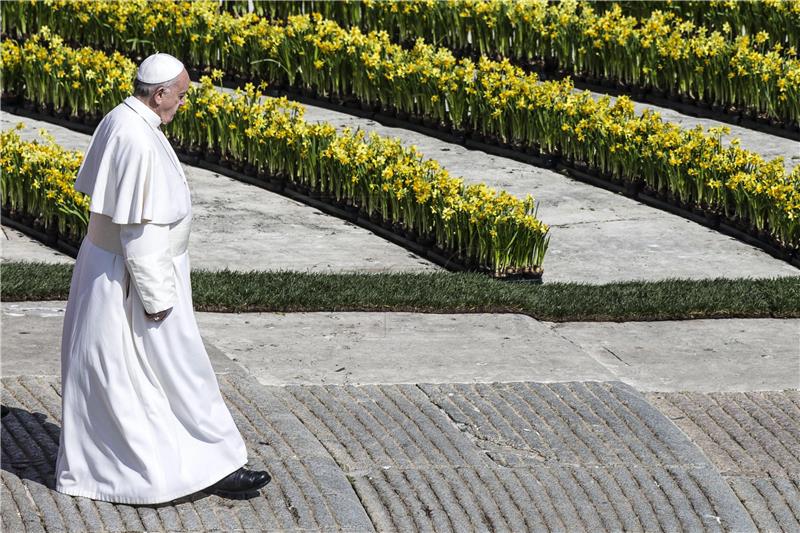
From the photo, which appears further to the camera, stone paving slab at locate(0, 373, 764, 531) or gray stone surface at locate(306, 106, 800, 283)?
gray stone surface at locate(306, 106, 800, 283)

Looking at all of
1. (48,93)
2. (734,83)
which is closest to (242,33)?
(48,93)

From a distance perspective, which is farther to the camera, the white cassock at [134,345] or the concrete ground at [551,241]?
the concrete ground at [551,241]

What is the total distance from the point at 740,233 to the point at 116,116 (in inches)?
250

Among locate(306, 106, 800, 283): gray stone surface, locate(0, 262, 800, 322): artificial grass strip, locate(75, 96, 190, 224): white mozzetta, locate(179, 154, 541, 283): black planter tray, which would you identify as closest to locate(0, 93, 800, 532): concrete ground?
locate(0, 262, 800, 322): artificial grass strip

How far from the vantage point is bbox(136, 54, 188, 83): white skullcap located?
510 centimetres

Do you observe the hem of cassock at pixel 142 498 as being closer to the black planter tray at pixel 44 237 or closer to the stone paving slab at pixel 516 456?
the stone paving slab at pixel 516 456

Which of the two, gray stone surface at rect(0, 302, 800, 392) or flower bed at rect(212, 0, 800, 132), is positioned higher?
flower bed at rect(212, 0, 800, 132)

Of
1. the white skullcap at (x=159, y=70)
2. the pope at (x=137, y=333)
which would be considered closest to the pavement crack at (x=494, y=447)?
the pope at (x=137, y=333)

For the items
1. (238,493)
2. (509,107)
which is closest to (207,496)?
(238,493)

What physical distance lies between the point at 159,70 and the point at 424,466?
80.2 inches

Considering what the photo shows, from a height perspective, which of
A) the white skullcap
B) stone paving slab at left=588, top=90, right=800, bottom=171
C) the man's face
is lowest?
stone paving slab at left=588, top=90, right=800, bottom=171

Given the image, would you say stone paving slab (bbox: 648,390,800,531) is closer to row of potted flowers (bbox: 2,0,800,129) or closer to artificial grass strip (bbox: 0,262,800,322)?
artificial grass strip (bbox: 0,262,800,322)

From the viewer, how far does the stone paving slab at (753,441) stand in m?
5.82

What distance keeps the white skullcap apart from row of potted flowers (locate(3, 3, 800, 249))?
581 centimetres
